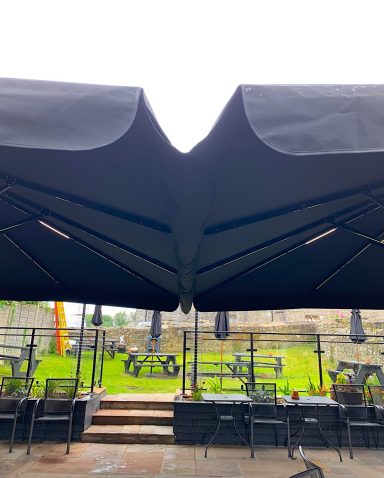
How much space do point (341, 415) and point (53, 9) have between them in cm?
634

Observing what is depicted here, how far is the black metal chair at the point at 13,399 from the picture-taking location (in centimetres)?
431

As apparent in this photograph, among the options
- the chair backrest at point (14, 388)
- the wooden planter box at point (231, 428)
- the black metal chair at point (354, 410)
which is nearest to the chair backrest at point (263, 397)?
the wooden planter box at point (231, 428)

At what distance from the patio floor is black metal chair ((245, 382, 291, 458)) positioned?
28cm

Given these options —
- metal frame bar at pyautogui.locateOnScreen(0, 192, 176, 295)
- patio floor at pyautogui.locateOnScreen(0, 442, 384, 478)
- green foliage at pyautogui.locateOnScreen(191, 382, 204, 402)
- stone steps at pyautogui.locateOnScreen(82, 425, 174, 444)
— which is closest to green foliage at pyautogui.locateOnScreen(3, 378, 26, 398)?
patio floor at pyautogui.locateOnScreen(0, 442, 384, 478)

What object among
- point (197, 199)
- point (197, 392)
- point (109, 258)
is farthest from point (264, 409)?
point (197, 199)

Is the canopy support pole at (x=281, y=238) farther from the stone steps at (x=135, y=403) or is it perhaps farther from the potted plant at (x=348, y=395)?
the stone steps at (x=135, y=403)

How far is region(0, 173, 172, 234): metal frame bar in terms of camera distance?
1540 mm

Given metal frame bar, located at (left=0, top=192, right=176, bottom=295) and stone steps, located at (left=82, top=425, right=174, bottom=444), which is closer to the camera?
metal frame bar, located at (left=0, top=192, right=176, bottom=295)

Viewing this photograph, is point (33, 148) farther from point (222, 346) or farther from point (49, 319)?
point (49, 319)

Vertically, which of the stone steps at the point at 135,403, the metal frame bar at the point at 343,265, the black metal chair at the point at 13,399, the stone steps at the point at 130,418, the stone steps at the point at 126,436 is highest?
the metal frame bar at the point at 343,265

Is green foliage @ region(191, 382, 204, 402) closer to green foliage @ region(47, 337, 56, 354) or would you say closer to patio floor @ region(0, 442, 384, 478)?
patio floor @ region(0, 442, 384, 478)

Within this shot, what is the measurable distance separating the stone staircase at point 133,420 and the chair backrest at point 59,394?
513 millimetres

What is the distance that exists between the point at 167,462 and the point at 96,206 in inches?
142

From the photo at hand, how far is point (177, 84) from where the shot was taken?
3510mm
